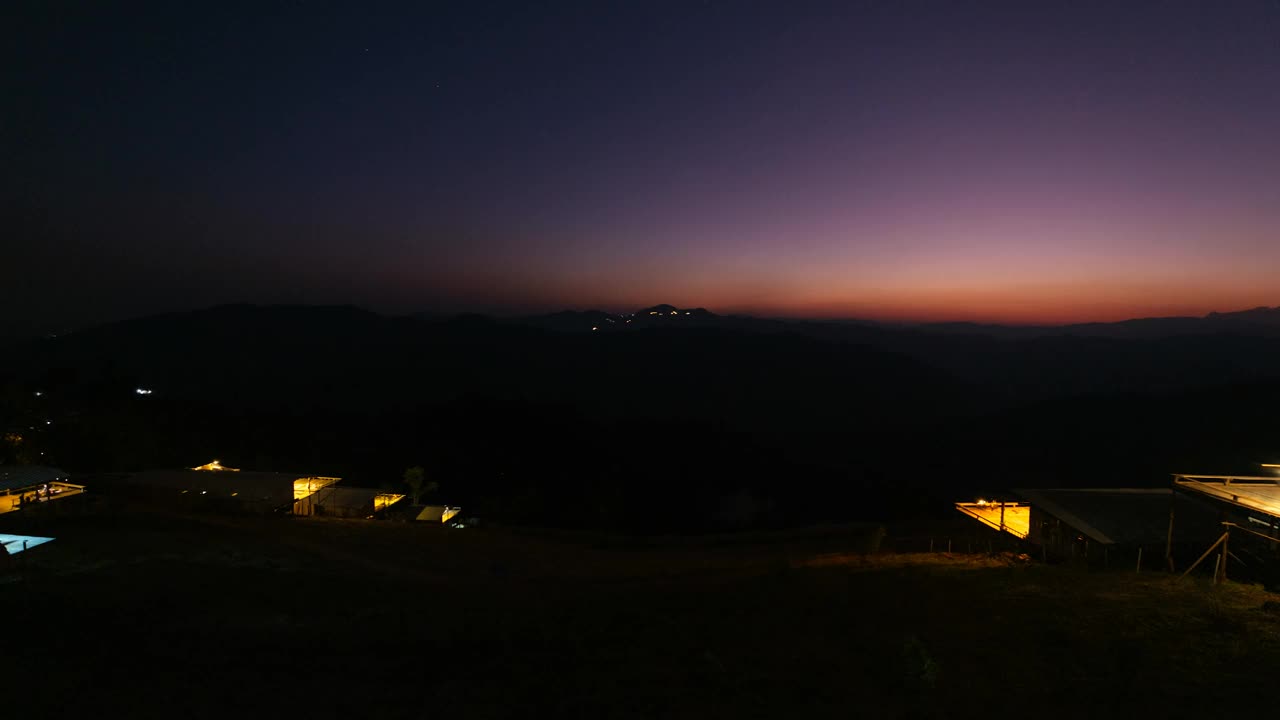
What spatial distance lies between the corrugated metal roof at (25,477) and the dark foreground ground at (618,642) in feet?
22.6

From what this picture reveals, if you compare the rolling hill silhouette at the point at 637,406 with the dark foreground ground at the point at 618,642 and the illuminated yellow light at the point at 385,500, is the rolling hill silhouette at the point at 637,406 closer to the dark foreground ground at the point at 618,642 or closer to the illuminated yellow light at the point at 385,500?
the illuminated yellow light at the point at 385,500

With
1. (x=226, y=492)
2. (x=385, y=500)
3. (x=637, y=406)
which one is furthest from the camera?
(x=637, y=406)

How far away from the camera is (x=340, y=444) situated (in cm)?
5031

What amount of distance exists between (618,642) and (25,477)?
1956cm

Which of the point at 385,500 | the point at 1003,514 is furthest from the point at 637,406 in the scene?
the point at 1003,514

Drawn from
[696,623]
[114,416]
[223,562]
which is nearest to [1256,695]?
[696,623]

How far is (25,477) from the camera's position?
16.8 metres

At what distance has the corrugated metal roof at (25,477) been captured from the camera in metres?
16.2

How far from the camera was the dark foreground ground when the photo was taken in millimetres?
5613

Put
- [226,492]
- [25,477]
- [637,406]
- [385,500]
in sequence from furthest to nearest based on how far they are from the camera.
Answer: [637,406]
[385,500]
[226,492]
[25,477]

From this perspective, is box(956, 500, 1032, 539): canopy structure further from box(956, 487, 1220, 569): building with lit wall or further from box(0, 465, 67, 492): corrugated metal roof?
box(0, 465, 67, 492): corrugated metal roof

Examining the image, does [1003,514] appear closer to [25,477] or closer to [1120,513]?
[1120,513]

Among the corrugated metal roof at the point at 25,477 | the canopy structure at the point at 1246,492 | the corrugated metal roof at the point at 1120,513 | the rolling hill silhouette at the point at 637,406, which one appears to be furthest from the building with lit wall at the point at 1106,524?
the corrugated metal roof at the point at 25,477

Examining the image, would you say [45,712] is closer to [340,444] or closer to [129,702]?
[129,702]
